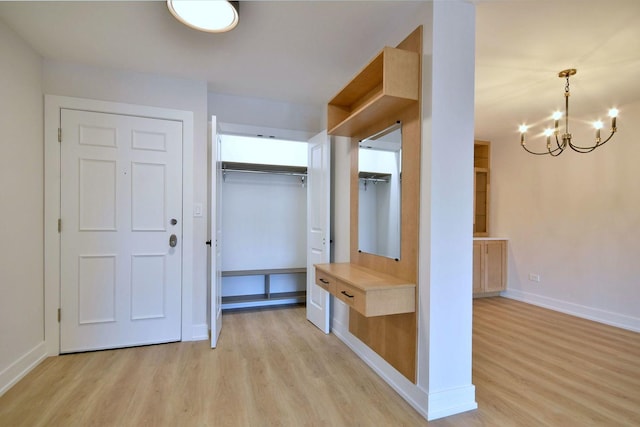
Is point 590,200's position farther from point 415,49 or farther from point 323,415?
point 323,415

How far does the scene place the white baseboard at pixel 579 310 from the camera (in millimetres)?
3357

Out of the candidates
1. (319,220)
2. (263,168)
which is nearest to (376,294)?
(319,220)

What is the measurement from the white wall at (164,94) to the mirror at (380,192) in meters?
1.55

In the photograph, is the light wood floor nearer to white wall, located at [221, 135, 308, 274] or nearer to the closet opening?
the closet opening

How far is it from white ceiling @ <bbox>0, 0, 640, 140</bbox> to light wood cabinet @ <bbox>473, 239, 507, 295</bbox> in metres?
2.18

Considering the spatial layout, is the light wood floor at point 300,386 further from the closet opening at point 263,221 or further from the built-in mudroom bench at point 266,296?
the closet opening at point 263,221

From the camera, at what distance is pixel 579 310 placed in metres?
3.79

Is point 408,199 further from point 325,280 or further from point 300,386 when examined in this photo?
point 300,386

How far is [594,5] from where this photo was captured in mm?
1872

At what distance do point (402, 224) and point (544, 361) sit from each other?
1791mm

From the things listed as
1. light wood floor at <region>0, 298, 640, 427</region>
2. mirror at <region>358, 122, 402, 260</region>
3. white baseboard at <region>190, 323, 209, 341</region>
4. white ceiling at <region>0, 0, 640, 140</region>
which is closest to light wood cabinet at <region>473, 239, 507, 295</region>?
light wood floor at <region>0, 298, 640, 427</region>

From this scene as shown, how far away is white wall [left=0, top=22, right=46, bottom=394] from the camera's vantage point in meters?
2.11

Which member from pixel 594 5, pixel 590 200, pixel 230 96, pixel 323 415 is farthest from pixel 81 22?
pixel 590 200

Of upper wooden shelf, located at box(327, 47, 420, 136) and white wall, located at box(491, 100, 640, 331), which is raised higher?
upper wooden shelf, located at box(327, 47, 420, 136)
